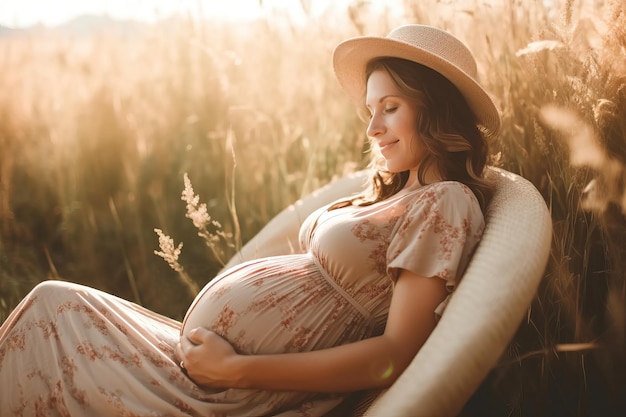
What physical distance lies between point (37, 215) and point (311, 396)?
253 centimetres

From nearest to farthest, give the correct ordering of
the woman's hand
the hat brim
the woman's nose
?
the woman's hand < the hat brim < the woman's nose

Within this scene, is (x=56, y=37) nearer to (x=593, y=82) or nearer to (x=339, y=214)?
(x=339, y=214)

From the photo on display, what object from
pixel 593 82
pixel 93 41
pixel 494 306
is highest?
pixel 93 41

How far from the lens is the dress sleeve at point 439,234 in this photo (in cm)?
150

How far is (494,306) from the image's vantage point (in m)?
1.27

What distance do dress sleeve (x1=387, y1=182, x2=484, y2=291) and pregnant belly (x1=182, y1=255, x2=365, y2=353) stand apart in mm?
225

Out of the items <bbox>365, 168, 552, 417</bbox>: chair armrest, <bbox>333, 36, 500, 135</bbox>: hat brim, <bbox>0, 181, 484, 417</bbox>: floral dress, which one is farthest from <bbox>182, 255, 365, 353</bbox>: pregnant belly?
<bbox>333, 36, 500, 135</bbox>: hat brim

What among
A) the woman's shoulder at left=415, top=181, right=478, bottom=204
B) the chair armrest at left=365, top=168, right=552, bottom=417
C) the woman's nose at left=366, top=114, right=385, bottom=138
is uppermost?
the woman's nose at left=366, top=114, right=385, bottom=138

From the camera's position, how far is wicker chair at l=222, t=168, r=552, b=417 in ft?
4.02

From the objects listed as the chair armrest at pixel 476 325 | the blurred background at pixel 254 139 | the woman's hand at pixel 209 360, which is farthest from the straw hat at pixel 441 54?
the woman's hand at pixel 209 360

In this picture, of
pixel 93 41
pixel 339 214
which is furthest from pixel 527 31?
pixel 93 41

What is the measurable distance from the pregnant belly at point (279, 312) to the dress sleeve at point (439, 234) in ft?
0.74

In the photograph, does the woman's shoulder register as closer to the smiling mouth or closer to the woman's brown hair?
the woman's brown hair

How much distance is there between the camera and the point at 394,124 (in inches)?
72.9
